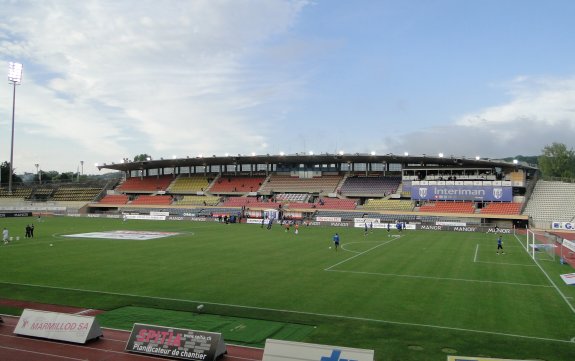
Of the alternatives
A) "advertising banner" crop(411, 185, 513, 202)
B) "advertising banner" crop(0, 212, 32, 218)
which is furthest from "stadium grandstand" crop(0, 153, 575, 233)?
"advertising banner" crop(0, 212, 32, 218)

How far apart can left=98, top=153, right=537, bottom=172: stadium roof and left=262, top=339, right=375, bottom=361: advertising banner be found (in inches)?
2500

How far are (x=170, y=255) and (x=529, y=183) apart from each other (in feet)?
201

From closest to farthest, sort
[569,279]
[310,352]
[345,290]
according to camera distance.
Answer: [310,352], [345,290], [569,279]

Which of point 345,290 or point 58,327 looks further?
point 345,290

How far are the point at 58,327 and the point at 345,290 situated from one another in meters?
11.7

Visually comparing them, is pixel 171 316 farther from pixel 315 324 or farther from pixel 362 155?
pixel 362 155

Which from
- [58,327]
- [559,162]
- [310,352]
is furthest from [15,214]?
[559,162]

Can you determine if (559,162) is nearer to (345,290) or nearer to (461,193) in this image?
(461,193)

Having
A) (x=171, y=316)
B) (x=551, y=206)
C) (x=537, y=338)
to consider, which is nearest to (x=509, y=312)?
(x=537, y=338)

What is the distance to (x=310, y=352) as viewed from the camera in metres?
10.1

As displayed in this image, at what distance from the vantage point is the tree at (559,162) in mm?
119188

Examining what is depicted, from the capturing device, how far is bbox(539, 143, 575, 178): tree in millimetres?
119188

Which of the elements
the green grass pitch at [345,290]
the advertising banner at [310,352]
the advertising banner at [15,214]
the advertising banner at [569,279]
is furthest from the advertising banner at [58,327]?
the advertising banner at [15,214]

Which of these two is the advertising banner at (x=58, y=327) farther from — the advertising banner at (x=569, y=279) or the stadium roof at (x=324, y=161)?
the stadium roof at (x=324, y=161)
